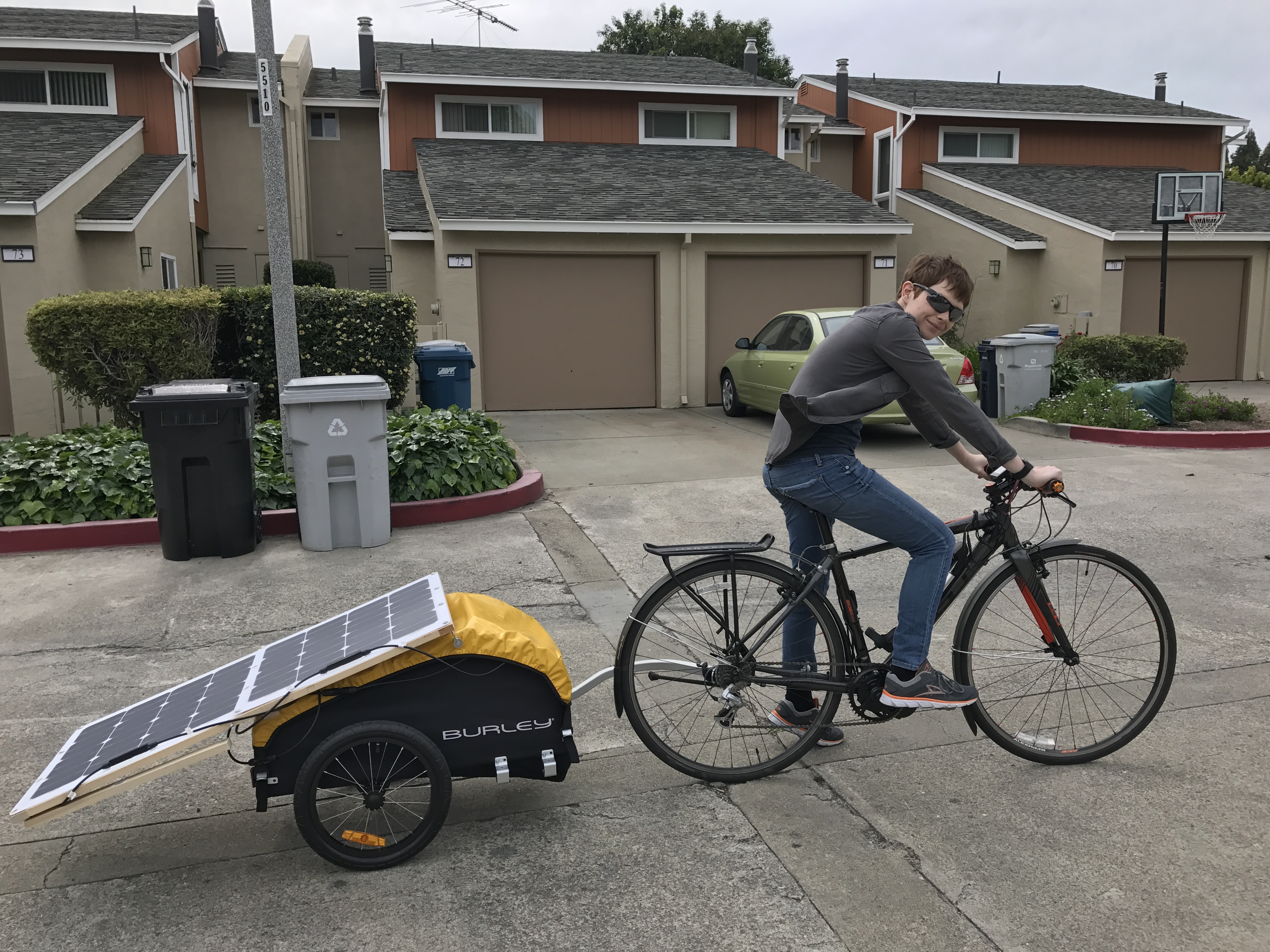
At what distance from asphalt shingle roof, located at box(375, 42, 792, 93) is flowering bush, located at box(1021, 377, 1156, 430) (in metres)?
10.3

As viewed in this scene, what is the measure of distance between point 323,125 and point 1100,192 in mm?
16124

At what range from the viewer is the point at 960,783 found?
3.70 m

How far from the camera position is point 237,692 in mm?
3291

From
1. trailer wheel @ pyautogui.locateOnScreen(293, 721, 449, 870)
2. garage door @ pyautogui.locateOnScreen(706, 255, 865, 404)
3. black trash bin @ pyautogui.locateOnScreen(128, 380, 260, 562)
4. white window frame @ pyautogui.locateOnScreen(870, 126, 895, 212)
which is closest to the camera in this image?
trailer wheel @ pyautogui.locateOnScreen(293, 721, 449, 870)

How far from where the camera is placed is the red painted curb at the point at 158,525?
719 centimetres

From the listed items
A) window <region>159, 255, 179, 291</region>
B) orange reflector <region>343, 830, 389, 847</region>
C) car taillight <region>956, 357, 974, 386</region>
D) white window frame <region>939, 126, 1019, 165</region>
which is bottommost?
orange reflector <region>343, 830, 389, 847</region>

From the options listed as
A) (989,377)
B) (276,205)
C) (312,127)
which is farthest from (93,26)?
(989,377)

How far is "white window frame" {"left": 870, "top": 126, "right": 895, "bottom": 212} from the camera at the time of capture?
2200 centimetres

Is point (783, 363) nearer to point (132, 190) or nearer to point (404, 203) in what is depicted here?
point (404, 203)

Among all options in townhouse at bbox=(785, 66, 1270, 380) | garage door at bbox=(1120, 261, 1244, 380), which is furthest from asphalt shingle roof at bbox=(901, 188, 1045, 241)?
garage door at bbox=(1120, 261, 1244, 380)

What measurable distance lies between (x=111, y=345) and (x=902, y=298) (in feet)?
26.6

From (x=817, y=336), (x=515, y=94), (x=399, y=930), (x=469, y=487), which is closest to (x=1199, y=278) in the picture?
(x=817, y=336)

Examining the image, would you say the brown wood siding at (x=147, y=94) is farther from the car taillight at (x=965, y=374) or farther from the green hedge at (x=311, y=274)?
the car taillight at (x=965, y=374)

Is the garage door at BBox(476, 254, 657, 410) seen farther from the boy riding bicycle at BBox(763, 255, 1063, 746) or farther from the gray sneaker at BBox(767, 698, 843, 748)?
the boy riding bicycle at BBox(763, 255, 1063, 746)
